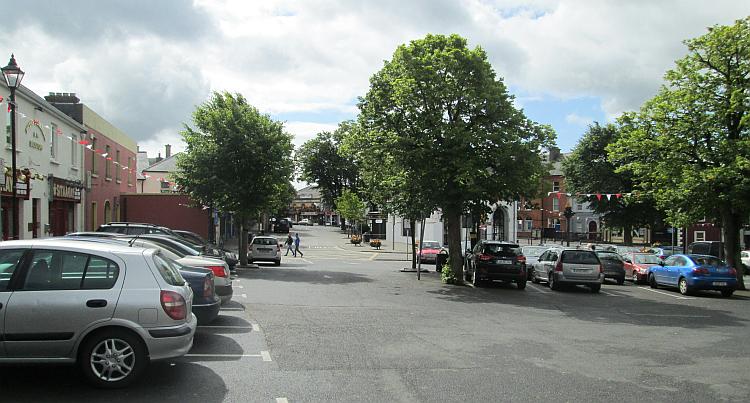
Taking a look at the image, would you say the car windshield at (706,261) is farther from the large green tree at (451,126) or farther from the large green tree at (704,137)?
the large green tree at (451,126)

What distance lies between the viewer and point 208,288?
881cm

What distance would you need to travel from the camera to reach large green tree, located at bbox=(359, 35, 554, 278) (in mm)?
18531

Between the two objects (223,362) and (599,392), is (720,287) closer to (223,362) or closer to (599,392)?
(599,392)

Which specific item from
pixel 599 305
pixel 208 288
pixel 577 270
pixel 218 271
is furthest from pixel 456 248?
pixel 208 288

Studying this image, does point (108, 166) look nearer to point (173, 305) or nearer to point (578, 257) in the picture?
point (578, 257)

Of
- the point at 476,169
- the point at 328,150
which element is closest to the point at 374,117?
the point at 476,169

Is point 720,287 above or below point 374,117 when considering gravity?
below

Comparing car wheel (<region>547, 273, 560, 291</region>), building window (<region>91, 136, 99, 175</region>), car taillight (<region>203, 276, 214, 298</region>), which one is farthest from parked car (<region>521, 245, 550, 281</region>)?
building window (<region>91, 136, 99, 175</region>)

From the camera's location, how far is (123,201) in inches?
1414

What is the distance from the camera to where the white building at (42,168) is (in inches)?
774

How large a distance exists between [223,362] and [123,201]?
31152 millimetres

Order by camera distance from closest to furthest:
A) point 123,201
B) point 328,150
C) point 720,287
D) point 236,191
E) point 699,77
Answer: point 720,287 < point 699,77 < point 236,191 < point 123,201 < point 328,150

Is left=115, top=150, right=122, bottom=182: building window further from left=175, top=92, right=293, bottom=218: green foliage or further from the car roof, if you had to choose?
the car roof

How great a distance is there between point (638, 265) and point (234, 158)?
17.5 metres
